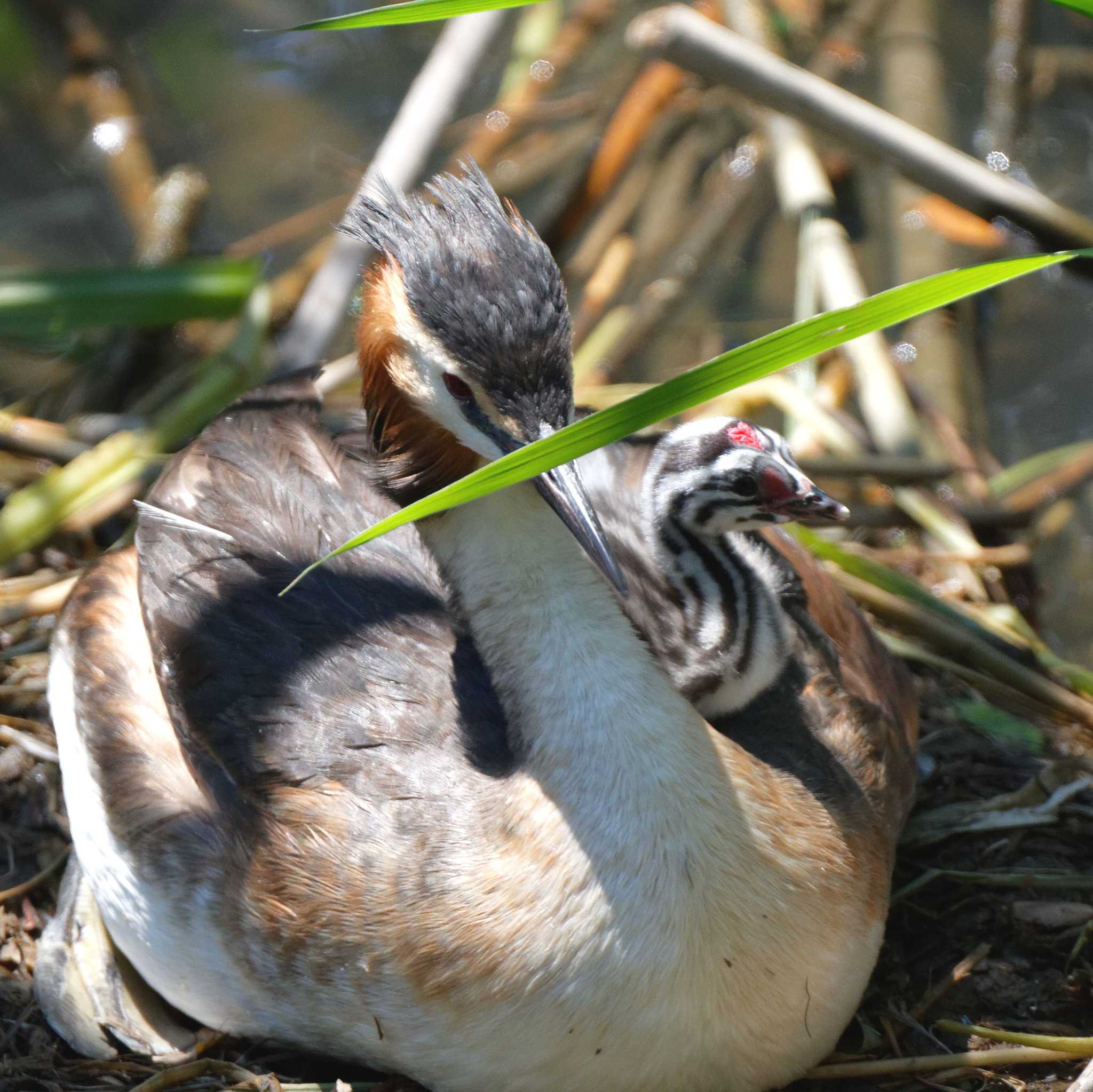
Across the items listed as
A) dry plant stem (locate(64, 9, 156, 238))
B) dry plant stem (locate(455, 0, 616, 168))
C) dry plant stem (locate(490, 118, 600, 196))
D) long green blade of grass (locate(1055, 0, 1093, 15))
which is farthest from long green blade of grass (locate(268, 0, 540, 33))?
dry plant stem (locate(64, 9, 156, 238))

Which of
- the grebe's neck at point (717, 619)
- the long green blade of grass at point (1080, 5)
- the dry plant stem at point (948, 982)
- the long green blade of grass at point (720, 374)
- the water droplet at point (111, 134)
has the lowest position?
the dry plant stem at point (948, 982)

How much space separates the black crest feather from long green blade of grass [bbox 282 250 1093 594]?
0.35 m

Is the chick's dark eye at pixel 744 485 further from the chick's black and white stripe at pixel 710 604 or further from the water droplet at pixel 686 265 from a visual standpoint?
the water droplet at pixel 686 265

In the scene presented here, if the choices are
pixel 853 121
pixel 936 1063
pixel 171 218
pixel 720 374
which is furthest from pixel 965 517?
pixel 171 218

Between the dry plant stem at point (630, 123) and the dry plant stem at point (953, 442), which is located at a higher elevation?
the dry plant stem at point (630, 123)

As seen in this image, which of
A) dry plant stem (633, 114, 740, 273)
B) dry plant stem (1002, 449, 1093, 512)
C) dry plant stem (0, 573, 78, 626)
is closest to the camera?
dry plant stem (0, 573, 78, 626)

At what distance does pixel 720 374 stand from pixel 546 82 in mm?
4492

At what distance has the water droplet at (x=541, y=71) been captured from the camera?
6.25 meters

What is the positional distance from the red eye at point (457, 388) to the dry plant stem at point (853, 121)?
262 centimetres

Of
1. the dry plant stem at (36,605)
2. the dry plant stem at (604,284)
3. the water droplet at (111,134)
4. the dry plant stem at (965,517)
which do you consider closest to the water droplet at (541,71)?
the dry plant stem at (604,284)

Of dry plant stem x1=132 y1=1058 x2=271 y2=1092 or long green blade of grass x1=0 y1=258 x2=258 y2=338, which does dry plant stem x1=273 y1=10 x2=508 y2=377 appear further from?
dry plant stem x1=132 y1=1058 x2=271 y2=1092

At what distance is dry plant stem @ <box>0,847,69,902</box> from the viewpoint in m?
3.48

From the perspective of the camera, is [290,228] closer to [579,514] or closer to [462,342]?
[462,342]

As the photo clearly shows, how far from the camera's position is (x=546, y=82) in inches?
246
